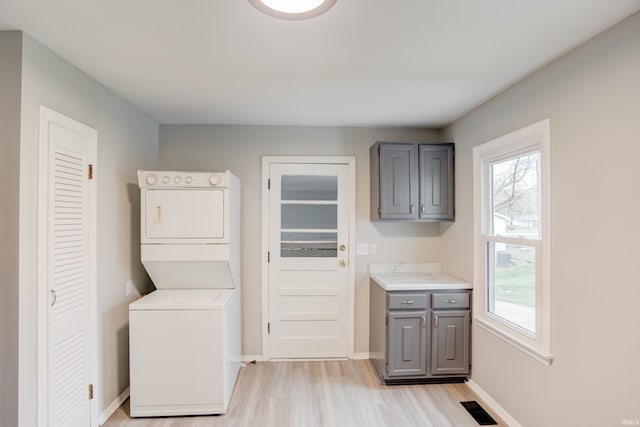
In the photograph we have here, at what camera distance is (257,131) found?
3.49 m

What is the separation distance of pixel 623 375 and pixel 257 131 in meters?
3.22

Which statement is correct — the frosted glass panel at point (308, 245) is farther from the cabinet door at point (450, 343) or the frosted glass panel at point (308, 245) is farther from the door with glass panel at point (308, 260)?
the cabinet door at point (450, 343)

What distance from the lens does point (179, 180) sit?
2.62 metres

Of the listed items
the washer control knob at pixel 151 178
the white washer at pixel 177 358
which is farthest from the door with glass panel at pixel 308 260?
the washer control knob at pixel 151 178

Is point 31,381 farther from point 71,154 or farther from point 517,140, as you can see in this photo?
point 517,140

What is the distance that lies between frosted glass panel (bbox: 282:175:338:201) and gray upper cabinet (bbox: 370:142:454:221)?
0.51 metres

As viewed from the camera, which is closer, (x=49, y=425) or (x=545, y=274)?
(x=49, y=425)

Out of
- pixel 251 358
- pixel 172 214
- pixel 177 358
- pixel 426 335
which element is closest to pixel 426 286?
pixel 426 335

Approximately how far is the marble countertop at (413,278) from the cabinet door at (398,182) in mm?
585

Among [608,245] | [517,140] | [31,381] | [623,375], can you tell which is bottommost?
[31,381]

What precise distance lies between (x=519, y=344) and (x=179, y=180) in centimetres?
268

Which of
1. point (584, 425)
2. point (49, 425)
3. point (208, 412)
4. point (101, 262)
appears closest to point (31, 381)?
point (49, 425)

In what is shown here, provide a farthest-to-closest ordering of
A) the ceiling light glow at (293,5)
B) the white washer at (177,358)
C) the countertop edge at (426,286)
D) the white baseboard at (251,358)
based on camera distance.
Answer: the white baseboard at (251,358)
the countertop edge at (426,286)
the white washer at (177,358)
the ceiling light glow at (293,5)

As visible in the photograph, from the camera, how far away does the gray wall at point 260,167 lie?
345cm
